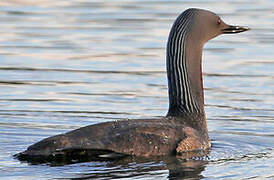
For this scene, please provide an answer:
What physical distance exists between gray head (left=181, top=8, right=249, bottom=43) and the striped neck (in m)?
0.03

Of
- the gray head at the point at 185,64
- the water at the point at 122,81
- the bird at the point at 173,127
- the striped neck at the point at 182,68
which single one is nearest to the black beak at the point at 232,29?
the bird at the point at 173,127

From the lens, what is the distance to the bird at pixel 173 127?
1015cm

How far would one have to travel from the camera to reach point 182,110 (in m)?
11.6

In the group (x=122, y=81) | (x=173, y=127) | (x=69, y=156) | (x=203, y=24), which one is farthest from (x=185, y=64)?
(x=122, y=81)

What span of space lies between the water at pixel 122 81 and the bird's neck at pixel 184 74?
541mm

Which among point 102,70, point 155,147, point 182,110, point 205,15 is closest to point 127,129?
point 155,147

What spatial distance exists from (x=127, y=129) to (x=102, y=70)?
5574 mm

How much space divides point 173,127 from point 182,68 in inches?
40.8

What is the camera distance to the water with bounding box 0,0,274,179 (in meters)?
10.4

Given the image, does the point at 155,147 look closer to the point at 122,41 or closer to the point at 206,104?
the point at 206,104

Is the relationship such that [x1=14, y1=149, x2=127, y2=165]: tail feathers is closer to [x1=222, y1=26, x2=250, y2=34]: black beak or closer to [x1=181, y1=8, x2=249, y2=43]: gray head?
[x1=181, y1=8, x2=249, y2=43]: gray head

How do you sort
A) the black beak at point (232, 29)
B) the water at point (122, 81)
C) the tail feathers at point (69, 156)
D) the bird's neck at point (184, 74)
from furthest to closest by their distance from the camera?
the black beak at point (232, 29) < the bird's neck at point (184, 74) < the water at point (122, 81) < the tail feathers at point (69, 156)

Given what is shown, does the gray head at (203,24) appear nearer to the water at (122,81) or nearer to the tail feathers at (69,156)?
the water at (122,81)

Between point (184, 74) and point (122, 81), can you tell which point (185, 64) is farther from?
point (122, 81)
